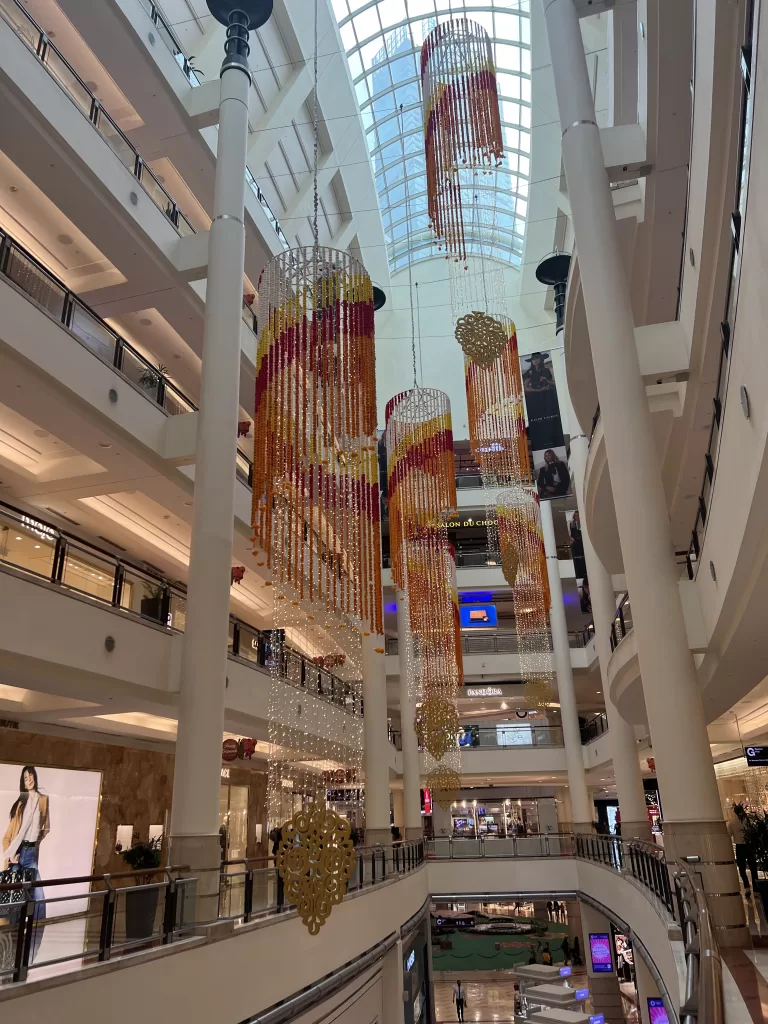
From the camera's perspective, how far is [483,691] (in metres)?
26.8

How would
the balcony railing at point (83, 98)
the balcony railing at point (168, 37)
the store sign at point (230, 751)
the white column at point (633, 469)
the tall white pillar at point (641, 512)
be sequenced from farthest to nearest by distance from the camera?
the store sign at point (230, 751) < the balcony railing at point (168, 37) < the balcony railing at point (83, 98) < the white column at point (633, 469) < the tall white pillar at point (641, 512)

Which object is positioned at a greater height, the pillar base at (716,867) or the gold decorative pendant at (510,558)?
the gold decorative pendant at (510,558)

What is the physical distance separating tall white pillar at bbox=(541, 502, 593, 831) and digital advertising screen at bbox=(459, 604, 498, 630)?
3508mm

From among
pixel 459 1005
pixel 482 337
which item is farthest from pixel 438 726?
pixel 482 337

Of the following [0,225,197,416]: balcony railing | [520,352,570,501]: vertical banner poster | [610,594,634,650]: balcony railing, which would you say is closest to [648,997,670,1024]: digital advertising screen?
[610,594,634,650]: balcony railing

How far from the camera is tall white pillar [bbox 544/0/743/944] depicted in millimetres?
6551

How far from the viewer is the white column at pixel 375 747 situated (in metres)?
16.8

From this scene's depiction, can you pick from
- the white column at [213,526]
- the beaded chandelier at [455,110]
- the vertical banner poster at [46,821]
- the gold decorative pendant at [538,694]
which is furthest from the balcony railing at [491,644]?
the beaded chandelier at [455,110]

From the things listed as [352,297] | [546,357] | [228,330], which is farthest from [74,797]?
[546,357]

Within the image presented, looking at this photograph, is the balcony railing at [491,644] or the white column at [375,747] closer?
the white column at [375,747]

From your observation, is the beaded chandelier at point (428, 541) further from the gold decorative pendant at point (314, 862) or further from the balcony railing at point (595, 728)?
the balcony railing at point (595, 728)

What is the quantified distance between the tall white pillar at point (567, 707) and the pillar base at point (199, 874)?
16.5 m

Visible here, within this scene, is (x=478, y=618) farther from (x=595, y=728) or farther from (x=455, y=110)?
(x=455, y=110)

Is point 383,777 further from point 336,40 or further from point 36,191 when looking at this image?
point 336,40
